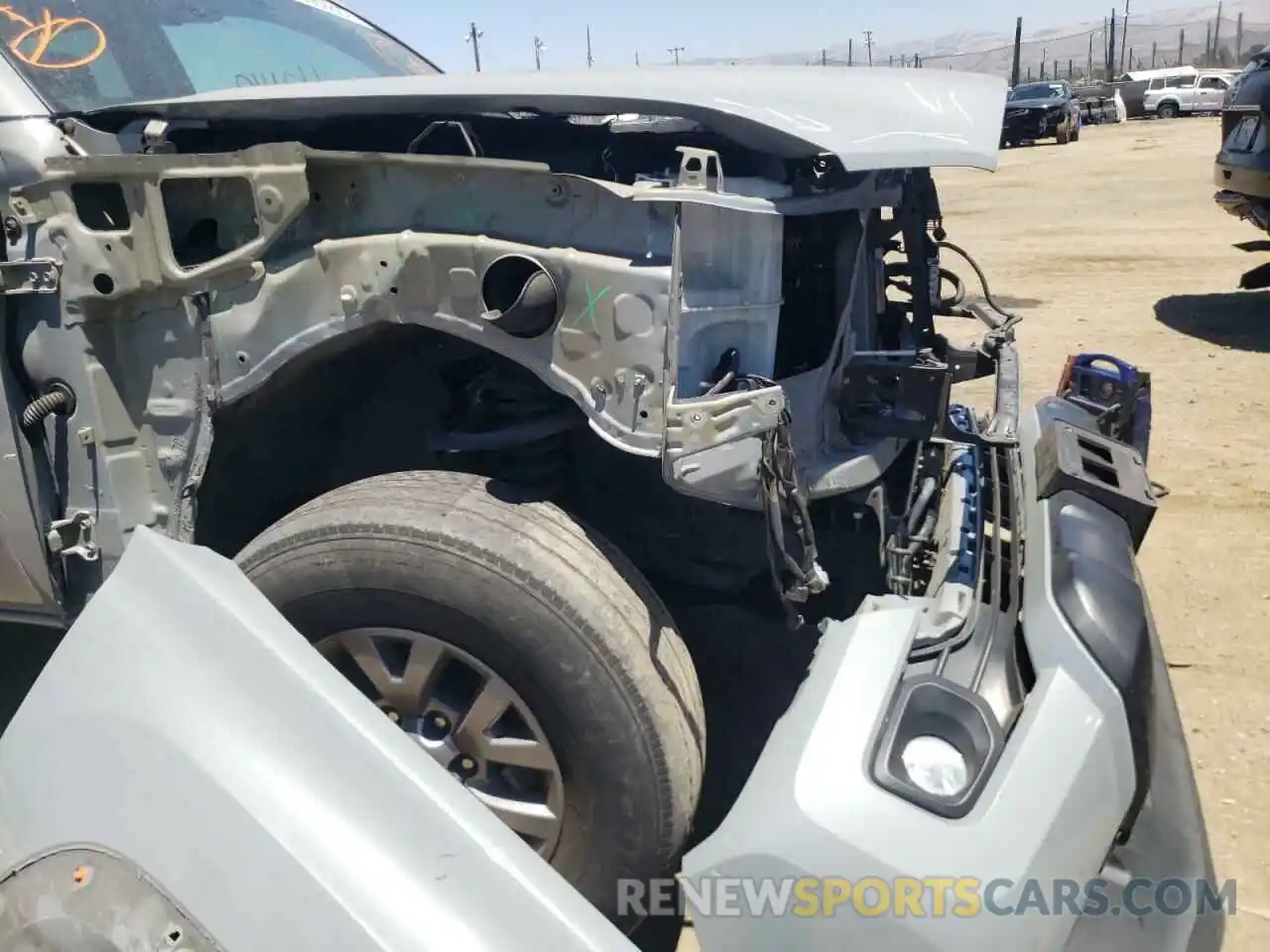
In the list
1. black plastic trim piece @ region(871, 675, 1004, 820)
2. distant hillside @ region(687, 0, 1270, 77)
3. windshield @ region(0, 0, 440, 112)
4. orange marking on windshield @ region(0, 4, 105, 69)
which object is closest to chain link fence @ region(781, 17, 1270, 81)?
distant hillside @ region(687, 0, 1270, 77)

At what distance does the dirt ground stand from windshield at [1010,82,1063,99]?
1157 centimetres

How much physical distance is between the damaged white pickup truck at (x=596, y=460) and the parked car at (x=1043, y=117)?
26.2 metres

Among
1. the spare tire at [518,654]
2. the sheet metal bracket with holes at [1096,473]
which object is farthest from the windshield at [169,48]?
the sheet metal bracket with holes at [1096,473]

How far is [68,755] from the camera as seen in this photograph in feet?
5.54

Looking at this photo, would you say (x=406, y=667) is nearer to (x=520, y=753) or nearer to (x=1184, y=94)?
(x=520, y=753)

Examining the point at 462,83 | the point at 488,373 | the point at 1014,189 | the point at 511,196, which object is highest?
the point at 462,83

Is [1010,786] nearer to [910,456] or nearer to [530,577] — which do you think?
[530,577]

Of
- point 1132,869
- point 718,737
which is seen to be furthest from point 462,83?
point 1132,869

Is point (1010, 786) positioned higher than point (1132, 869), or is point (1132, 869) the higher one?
point (1010, 786)

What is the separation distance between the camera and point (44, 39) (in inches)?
103

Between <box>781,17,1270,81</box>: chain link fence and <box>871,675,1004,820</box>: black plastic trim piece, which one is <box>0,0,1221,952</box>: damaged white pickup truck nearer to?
<box>871,675,1004,820</box>: black plastic trim piece

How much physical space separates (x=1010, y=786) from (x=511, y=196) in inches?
53.0

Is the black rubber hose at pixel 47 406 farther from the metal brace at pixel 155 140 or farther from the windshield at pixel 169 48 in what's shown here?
the windshield at pixel 169 48

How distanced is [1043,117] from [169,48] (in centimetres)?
2737
